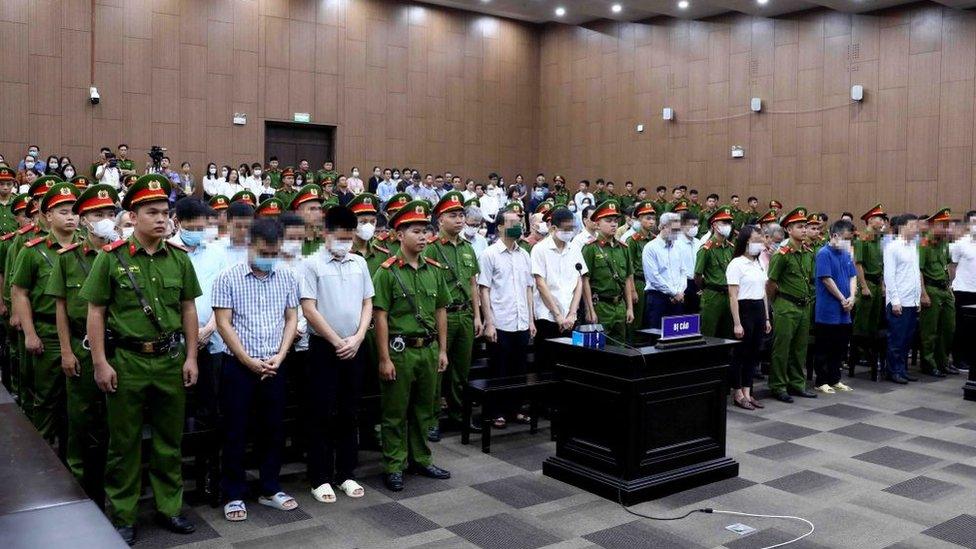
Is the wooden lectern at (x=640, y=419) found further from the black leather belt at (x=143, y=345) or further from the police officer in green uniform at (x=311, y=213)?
the black leather belt at (x=143, y=345)

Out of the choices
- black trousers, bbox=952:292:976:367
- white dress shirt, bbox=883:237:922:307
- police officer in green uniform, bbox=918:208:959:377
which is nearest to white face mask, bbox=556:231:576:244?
white dress shirt, bbox=883:237:922:307

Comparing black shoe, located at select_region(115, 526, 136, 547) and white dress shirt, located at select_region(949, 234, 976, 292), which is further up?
white dress shirt, located at select_region(949, 234, 976, 292)

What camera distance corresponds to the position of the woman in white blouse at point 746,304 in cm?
661

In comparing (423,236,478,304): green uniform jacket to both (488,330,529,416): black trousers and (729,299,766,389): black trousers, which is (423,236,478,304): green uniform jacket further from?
(729,299,766,389): black trousers

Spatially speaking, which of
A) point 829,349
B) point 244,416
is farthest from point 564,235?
point 829,349

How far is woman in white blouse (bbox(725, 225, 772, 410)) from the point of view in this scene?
6.61 metres

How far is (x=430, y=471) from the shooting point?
4.80 metres

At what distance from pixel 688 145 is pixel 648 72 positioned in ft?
6.76

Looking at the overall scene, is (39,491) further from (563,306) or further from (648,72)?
(648,72)

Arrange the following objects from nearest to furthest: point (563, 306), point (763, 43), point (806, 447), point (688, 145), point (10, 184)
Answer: point (806, 447), point (563, 306), point (10, 184), point (763, 43), point (688, 145)

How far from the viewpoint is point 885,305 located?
8641 millimetres

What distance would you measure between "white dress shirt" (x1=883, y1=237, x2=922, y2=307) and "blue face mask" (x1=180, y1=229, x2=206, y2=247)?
21.1 feet

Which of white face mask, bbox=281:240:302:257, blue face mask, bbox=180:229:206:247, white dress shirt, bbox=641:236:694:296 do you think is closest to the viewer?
white face mask, bbox=281:240:302:257

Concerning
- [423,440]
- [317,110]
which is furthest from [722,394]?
[317,110]
